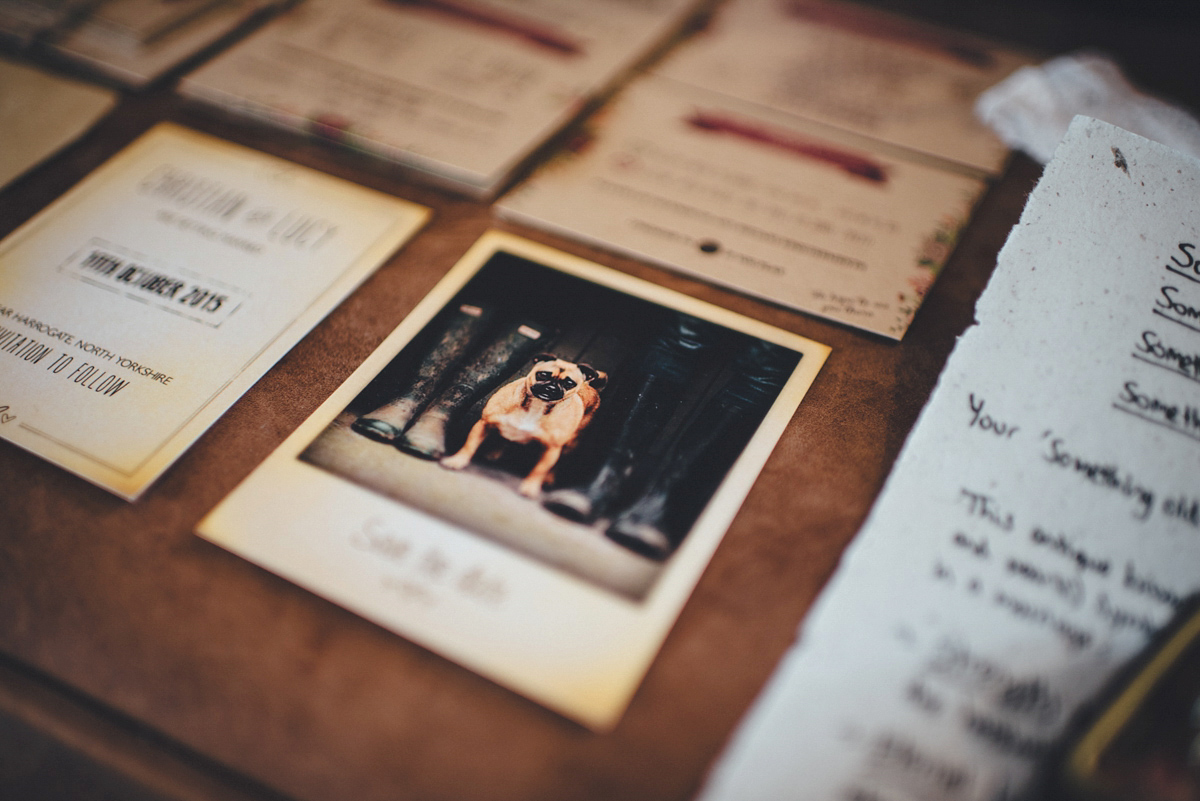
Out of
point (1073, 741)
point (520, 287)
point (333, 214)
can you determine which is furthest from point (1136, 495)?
point (333, 214)

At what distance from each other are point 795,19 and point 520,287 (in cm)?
60

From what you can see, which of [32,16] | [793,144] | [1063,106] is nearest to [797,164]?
[793,144]

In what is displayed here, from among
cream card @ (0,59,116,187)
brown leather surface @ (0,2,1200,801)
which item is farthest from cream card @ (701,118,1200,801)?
cream card @ (0,59,116,187)

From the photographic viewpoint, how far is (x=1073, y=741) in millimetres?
385

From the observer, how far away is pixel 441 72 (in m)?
0.82

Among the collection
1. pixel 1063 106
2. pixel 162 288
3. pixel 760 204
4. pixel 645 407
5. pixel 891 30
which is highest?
pixel 891 30

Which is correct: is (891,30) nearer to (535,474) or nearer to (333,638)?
(535,474)

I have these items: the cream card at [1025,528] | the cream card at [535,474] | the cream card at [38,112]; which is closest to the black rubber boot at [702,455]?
the cream card at [535,474]

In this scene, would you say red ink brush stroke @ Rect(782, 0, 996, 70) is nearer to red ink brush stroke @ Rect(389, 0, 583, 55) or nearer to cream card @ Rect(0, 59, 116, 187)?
red ink brush stroke @ Rect(389, 0, 583, 55)

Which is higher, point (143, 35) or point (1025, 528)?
point (143, 35)

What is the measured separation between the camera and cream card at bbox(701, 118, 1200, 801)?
0.39 meters

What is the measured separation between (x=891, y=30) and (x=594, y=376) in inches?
27.6

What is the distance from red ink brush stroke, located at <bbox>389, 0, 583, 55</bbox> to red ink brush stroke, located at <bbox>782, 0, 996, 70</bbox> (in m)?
0.32

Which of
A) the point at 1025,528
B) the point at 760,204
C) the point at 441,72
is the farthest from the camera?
the point at 441,72
